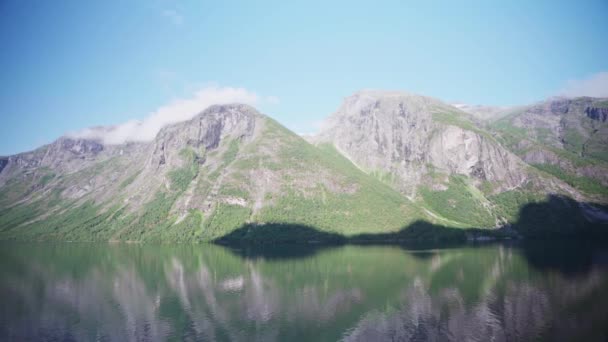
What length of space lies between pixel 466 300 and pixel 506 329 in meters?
17.7

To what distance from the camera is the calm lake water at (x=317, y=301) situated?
5428cm

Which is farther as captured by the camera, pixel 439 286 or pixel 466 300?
pixel 439 286

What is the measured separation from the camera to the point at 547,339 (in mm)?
48375

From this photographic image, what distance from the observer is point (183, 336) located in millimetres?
53188

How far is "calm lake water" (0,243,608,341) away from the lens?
5428 cm

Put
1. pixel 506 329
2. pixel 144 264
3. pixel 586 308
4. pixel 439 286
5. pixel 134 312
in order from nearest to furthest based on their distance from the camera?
pixel 506 329
pixel 586 308
pixel 134 312
pixel 439 286
pixel 144 264

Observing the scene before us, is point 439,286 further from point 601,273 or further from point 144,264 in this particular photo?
point 144,264

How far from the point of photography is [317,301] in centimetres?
7381

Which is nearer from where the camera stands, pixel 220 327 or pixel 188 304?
pixel 220 327

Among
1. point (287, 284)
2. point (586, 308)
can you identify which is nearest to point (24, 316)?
point (287, 284)

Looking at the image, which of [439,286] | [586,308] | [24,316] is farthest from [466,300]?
[24,316]

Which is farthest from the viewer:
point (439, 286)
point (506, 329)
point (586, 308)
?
point (439, 286)

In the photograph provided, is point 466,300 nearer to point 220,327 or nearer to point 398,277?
point 398,277

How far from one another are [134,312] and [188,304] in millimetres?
9814
